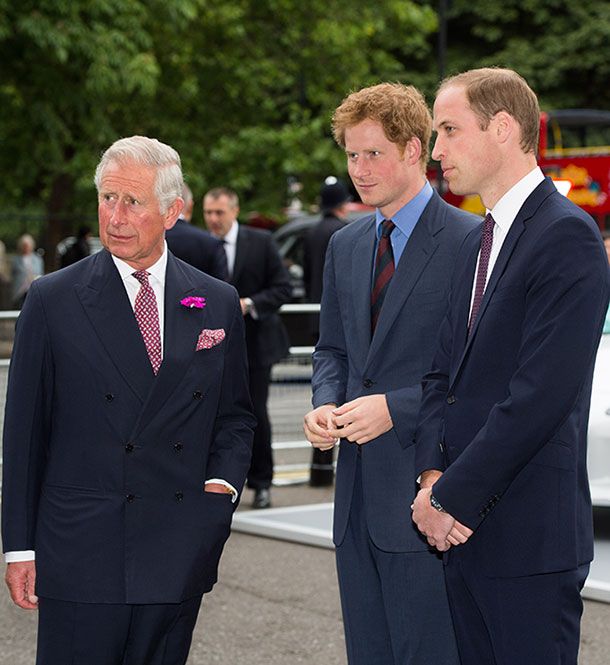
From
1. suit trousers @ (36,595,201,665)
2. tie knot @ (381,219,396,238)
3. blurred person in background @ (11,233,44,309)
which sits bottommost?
blurred person in background @ (11,233,44,309)

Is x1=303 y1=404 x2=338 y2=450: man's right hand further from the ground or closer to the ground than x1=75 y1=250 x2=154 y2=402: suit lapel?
A: closer to the ground

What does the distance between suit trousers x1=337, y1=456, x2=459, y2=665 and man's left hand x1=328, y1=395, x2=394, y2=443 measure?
0.67ft

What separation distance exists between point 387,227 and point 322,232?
744 cm

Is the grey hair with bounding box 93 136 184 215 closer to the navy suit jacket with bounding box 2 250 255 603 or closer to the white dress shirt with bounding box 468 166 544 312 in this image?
the navy suit jacket with bounding box 2 250 255 603

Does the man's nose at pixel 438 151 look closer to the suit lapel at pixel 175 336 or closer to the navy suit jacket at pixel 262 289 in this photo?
the suit lapel at pixel 175 336

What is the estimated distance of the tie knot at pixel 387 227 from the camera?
15.2ft

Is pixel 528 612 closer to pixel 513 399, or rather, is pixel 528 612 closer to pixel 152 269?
pixel 513 399

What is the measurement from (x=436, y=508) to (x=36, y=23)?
17.2 meters

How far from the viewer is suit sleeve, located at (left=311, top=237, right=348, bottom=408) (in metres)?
4.71

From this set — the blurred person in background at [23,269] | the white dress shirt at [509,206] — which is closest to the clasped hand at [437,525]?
the white dress shirt at [509,206]

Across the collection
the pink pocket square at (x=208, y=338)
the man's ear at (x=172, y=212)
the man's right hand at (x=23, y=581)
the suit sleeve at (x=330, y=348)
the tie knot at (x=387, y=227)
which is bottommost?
the man's right hand at (x=23, y=581)

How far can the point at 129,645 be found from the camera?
3.91 metres

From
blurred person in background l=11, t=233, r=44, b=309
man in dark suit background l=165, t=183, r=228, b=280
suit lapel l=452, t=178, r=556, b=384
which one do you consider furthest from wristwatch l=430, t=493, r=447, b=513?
blurred person in background l=11, t=233, r=44, b=309

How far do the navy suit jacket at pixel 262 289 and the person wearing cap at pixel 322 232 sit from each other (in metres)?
1.63
